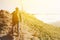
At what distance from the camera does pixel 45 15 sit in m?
1.27

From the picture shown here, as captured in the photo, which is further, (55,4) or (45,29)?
(55,4)

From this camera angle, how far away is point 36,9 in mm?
1271

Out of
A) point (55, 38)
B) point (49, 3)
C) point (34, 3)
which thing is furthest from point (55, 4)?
point (55, 38)

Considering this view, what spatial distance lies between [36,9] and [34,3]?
0.15ft

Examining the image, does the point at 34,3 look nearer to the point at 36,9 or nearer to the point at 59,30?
the point at 36,9

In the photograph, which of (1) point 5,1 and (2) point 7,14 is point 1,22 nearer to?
(2) point 7,14

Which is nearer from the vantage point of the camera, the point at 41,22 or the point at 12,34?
the point at 12,34

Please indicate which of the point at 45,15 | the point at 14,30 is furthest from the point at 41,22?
the point at 14,30

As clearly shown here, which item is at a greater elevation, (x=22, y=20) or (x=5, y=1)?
(x=5, y=1)

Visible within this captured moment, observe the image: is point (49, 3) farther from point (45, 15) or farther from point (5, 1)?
point (5, 1)

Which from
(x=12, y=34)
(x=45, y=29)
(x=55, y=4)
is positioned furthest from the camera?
(x=55, y=4)

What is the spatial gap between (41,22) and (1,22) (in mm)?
300

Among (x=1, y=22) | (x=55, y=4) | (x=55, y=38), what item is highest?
(x=55, y=4)

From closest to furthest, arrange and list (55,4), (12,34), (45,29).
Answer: (12,34), (45,29), (55,4)
